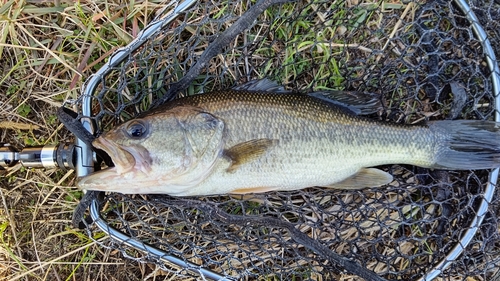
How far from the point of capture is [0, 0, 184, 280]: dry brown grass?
2846 mm

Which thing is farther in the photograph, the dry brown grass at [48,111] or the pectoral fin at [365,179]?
the dry brown grass at [48,111]

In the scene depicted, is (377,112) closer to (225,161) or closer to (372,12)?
(372,12)

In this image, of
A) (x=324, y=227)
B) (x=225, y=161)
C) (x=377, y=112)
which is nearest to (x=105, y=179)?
(x=225, y=161)

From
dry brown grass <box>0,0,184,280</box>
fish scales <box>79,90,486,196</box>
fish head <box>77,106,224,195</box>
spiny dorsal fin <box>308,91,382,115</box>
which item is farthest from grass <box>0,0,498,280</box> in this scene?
fish head <box>77,106,224,195</box>

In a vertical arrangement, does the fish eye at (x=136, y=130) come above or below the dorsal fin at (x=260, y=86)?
below

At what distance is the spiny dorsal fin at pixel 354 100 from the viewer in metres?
2.65

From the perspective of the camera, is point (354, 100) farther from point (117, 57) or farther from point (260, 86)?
point (117, 57)

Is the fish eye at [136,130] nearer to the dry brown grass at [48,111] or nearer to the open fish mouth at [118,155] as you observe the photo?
the open fish mouth at [118,155]

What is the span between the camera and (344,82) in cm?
285

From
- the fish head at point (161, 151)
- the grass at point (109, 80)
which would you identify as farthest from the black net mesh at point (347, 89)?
the fish head at point (161, 151)

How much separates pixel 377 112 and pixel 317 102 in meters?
0.52

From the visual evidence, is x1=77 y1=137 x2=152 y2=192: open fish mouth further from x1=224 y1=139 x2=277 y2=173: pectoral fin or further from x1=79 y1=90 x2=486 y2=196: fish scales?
x1=224 y1=139 x2=277 y2=173: pectoral fin

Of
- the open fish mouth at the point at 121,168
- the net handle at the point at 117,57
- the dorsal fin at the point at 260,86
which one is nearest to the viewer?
the open fish mouth at the point at 121,168

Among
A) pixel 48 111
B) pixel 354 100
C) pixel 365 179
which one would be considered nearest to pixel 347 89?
pixel 354 100
